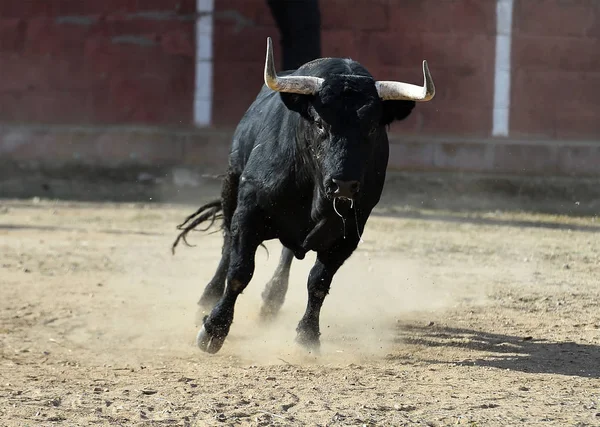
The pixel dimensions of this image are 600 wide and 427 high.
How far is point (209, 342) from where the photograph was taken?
4.83 m

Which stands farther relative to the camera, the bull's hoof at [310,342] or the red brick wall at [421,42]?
the red brick wall at [421,42]

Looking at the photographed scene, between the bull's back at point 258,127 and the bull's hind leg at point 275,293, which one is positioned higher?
the bull's back at point 258,127

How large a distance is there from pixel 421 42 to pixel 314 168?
618cm

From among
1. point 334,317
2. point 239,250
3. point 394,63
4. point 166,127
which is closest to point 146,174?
point 166,127

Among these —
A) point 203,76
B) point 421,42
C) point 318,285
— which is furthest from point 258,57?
point 318,285

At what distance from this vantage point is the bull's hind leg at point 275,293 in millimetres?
5656

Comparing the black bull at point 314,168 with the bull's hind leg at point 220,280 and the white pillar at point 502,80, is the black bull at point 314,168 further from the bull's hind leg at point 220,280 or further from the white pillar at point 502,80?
the white pillar at point 502,80

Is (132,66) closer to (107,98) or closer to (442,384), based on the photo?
(107,98)

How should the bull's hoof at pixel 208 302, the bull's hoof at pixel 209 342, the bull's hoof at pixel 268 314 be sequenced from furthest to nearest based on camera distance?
the bull's hoof at pixel 208 302
the bull's hoof at pixel 268 314
the bull's hoof at pixel 209 342

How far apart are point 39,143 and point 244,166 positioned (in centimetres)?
582

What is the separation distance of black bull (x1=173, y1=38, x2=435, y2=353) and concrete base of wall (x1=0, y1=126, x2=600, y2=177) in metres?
5.28

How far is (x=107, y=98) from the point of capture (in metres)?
10.7

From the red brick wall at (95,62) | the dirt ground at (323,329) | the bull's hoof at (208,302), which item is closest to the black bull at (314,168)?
the dirt ground at (323,329)

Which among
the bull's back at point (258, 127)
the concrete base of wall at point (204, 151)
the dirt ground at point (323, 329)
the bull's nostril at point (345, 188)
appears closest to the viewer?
the dirt ground at point (323, 329)
